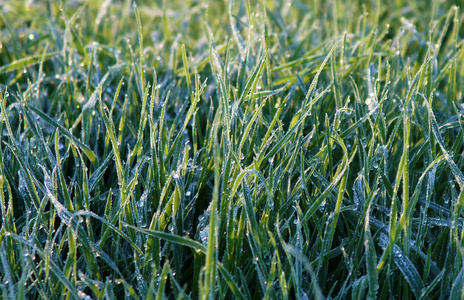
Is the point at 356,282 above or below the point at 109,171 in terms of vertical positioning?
below

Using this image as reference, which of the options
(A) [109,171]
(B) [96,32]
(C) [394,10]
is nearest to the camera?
(A) [109,171]

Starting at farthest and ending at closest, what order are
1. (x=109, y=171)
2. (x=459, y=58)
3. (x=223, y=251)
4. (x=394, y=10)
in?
(x=394, y=10) < (x=459, y=58) < (x=109, y=171) < (x=223, y=251)

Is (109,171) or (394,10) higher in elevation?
(394,10)

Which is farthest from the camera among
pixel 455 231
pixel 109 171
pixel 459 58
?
pixel 459 58

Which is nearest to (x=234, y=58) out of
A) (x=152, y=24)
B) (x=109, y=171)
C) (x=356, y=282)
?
(x=109, y=171)

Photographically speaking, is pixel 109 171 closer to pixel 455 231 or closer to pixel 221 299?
pixel 221 299

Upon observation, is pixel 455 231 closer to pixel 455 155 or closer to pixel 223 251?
pixel 455 155

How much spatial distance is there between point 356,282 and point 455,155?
0.39 metres

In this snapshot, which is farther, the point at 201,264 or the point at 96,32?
the point at 96,32

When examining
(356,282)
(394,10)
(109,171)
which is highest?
(394,10)

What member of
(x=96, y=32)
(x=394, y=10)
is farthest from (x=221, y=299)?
(x=394, y=10)

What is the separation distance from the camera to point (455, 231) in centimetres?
75

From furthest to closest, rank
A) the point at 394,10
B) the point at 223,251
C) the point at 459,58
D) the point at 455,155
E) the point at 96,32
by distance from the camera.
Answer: the point at 394,10
the point at 96,32
the point at 459,58
the point at 455,155
the point at 223,251

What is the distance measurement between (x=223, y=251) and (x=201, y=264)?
2.5 inches
